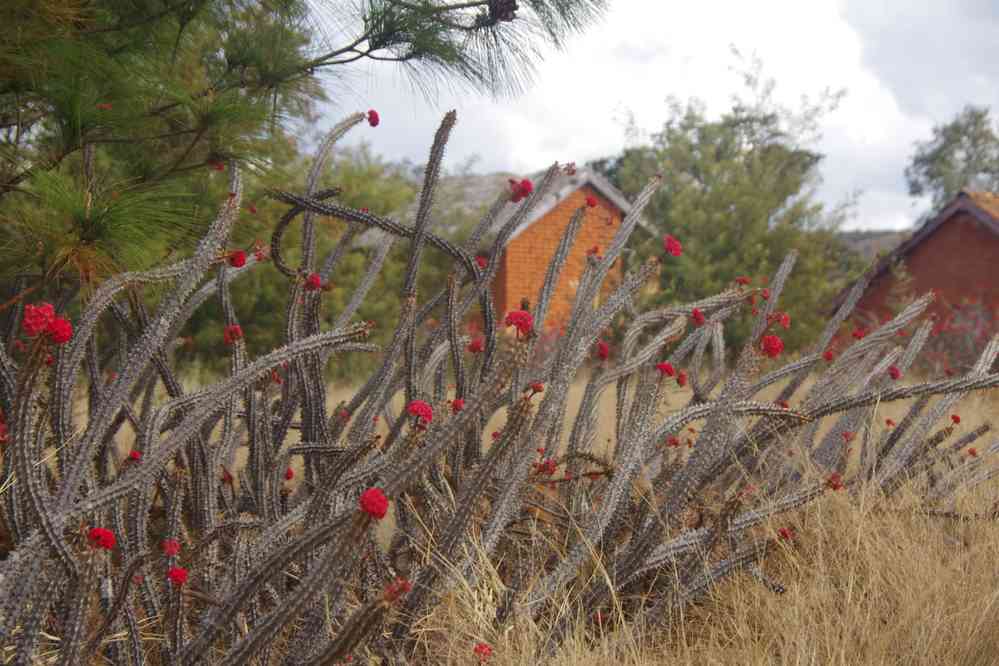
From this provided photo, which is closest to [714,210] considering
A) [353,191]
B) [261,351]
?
[353,191]

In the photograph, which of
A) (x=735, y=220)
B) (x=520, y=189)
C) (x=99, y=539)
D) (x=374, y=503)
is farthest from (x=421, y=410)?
(x=735, y=220)

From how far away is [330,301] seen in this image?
39.5 ft

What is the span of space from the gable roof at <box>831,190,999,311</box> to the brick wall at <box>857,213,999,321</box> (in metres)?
0.15

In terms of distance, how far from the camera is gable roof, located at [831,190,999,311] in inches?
609

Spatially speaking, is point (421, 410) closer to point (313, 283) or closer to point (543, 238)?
point (313, 283)

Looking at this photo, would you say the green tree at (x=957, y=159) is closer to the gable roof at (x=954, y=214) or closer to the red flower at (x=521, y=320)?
the gable roof at (x=954, y=214)

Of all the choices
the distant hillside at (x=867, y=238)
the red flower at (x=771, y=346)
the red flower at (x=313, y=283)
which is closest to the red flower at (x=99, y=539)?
the red flower at (x=313, y=283)

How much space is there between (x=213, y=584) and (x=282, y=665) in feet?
1.41

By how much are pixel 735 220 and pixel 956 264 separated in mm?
5381

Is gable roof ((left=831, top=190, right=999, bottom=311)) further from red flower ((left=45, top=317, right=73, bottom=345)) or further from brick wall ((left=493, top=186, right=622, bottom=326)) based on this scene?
red flower ((left=45, top=317, right=73, bottom=345))

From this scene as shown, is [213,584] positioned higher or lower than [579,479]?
lower

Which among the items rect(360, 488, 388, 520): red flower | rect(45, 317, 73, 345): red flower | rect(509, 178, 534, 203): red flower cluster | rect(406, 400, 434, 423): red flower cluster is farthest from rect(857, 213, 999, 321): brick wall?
rect(45, 317, 73, 345): red flower

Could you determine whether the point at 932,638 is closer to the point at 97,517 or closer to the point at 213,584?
the point at 213,584

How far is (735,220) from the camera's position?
14188mm
